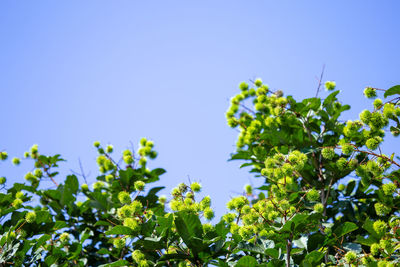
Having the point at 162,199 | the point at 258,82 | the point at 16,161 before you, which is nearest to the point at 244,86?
the point at 258,82

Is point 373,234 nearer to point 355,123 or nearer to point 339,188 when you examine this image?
point 355,123

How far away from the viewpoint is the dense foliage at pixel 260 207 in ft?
9.66

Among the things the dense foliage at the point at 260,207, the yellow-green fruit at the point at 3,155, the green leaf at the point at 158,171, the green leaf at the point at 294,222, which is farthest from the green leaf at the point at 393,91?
the yellow-green fruit at the point at 3,155

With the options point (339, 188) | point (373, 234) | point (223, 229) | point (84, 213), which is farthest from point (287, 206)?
point (84, 213)

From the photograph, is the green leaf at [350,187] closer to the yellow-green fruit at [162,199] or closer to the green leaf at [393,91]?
the green leaf at [393,91]

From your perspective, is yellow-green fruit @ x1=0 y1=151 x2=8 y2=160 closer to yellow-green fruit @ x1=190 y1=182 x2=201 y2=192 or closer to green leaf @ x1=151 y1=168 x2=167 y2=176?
green leaf @ x1=151 y1=168 x2=167 y2=176

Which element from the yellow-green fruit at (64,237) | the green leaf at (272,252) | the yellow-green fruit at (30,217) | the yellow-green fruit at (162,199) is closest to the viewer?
the green leaf at (272,252)

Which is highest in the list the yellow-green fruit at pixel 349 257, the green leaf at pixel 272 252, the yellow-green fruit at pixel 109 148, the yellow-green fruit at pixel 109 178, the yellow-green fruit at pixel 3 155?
the yellow-green fruit at pixel 109 148

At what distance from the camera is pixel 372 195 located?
4.63 metres

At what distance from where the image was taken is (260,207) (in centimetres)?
306

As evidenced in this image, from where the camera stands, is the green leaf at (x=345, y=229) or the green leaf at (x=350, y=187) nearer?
the green leaf at (x=345, y=229)

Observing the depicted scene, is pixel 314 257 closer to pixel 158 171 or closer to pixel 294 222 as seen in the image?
pixel 294 222

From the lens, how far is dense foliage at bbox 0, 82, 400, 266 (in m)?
2.95

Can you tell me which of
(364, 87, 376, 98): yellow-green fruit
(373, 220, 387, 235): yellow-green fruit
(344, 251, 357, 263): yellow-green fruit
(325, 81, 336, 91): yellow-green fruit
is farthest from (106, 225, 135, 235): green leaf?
(325, 81, 336, 91): yellow-green fruit
